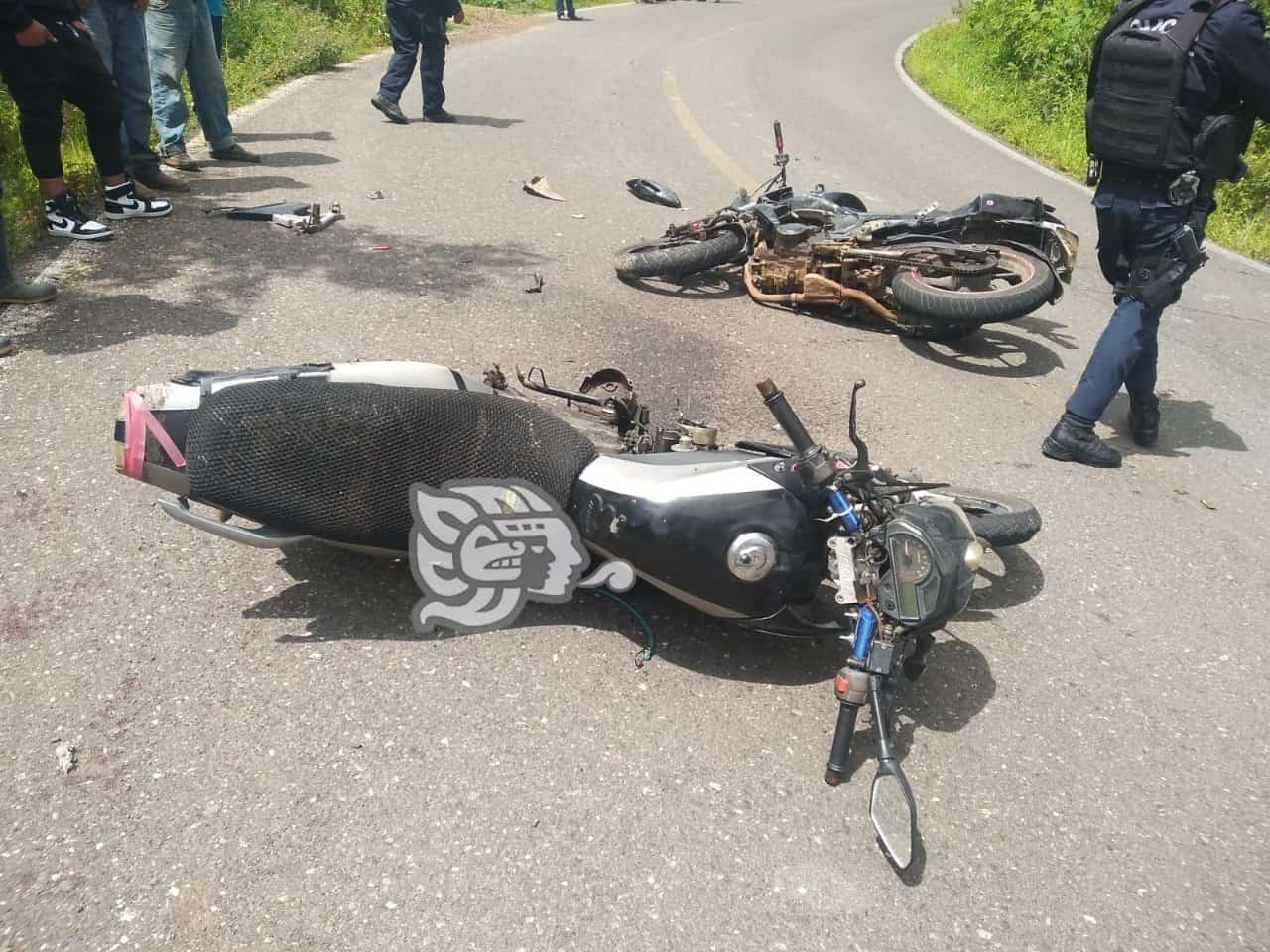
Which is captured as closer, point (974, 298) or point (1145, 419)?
point (1145, 419)

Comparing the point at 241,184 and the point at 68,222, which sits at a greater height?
the point at 68,222

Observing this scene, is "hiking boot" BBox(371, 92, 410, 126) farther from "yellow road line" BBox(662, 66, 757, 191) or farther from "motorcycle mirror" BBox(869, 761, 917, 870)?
"motorcycle mirror" BBox(869, 761, 917, 870)

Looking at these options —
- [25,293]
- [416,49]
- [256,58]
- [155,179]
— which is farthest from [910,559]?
[256,58]

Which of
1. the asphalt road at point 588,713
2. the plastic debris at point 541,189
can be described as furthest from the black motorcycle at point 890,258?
the plastic debris at point 541,189

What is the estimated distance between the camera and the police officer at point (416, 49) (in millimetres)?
9508

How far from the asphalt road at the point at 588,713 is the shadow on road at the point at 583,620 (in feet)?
0.04

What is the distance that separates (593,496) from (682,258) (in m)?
3.31

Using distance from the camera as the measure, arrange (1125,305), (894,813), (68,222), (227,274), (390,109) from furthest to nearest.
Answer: (390,109)
(68,222)
(227,274)
(1125,305)
(894,813)

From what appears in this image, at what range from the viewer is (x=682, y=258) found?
5871 mm

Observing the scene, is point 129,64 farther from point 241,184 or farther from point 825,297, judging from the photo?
point 825,297

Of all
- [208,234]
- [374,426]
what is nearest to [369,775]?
[374,426]

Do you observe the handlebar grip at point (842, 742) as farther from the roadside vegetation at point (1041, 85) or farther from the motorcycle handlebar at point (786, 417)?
the roadside vegetation at point (1041, 85)

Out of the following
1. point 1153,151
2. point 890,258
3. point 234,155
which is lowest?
point 890,258

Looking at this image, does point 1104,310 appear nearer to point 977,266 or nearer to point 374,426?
point 977,266
